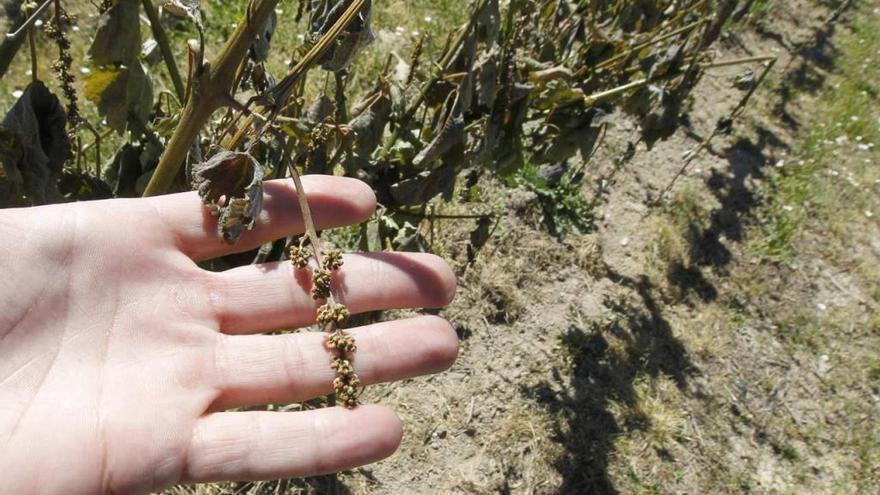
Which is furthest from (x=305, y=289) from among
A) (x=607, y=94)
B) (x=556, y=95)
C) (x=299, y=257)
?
(x=607, y=94)

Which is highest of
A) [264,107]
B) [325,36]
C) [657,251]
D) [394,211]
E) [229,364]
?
[325,36]

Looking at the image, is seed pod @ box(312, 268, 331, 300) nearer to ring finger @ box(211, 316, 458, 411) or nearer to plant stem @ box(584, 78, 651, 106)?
ring finger @ box(211, 316, 458, 411)

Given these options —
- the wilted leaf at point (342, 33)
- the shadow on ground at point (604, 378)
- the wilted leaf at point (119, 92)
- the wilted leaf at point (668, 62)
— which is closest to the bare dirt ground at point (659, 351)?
the shadow on ground at point (604, 378)

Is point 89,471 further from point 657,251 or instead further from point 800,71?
point 800,71

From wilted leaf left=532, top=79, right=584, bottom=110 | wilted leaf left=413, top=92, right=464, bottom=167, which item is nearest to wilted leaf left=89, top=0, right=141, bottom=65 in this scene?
wilted leaf left=413, top=92, right=464, bottom=167

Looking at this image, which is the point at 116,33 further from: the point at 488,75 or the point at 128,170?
the point at 488,75

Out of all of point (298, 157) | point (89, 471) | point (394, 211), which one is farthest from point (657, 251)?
point (89, 471)
